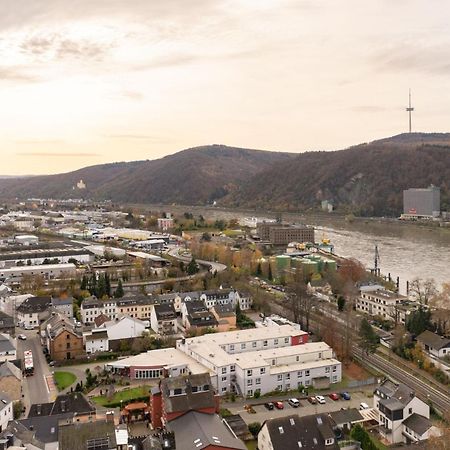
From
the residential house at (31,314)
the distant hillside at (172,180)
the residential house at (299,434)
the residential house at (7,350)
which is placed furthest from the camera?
the distant hillside at (172,180)

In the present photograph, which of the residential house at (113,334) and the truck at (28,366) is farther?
the residential house at (113,334)

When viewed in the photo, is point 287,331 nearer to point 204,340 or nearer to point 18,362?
point 204,340

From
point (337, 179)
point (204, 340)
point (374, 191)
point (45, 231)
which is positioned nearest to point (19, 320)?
point (204, 340)

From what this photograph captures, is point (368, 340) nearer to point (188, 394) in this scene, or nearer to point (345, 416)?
point (345, 416)

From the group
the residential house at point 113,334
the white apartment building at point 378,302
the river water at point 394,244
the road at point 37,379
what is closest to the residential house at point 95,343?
the residential house at point 113,334

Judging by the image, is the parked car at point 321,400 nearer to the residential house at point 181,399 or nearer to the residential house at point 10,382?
→ the residential house at point 181,399

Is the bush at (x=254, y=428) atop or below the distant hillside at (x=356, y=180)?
below

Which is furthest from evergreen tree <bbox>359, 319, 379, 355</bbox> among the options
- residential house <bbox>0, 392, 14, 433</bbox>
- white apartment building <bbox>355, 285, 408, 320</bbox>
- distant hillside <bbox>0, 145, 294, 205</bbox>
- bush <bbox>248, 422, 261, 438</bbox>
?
distant hillside <bbox>0, 145, 294, 205</bbox>
